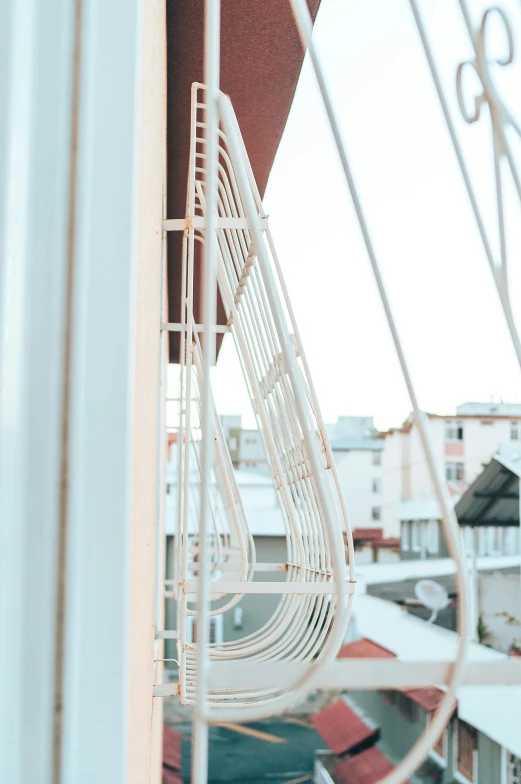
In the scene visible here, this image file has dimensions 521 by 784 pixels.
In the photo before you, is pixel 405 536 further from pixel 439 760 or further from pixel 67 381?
pixel 67 381

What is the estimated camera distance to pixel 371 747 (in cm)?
1212

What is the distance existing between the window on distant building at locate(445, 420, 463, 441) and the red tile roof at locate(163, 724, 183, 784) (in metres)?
11.8

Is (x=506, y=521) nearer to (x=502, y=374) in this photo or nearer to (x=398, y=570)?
(x=398, y=570)

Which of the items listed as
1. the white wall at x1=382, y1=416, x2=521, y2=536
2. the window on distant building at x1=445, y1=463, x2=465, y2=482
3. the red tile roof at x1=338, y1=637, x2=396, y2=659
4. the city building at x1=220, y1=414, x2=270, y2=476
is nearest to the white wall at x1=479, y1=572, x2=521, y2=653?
the red tile roof at x1=338, y1=637, x2=396, y2=659

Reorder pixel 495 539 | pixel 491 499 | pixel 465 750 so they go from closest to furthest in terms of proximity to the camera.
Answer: pixel 465 750
pixel 491 499
pixel 495 539

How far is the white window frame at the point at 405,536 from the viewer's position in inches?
691

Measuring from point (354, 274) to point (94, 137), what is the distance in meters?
18.7

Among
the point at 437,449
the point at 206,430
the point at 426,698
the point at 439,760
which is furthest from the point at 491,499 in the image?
the point at 206,430

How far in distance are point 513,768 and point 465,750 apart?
0.89 metres

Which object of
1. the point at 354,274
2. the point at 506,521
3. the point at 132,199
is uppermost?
the point at 354,274

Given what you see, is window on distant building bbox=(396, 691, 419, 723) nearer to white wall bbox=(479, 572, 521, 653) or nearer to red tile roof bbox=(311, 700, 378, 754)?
red tile roof bbox=(311, 700, 378, 754)

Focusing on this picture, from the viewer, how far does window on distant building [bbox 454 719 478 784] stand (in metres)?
9.68

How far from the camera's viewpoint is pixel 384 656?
10922 mm

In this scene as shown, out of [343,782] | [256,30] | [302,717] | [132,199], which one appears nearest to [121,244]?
[132,199]
